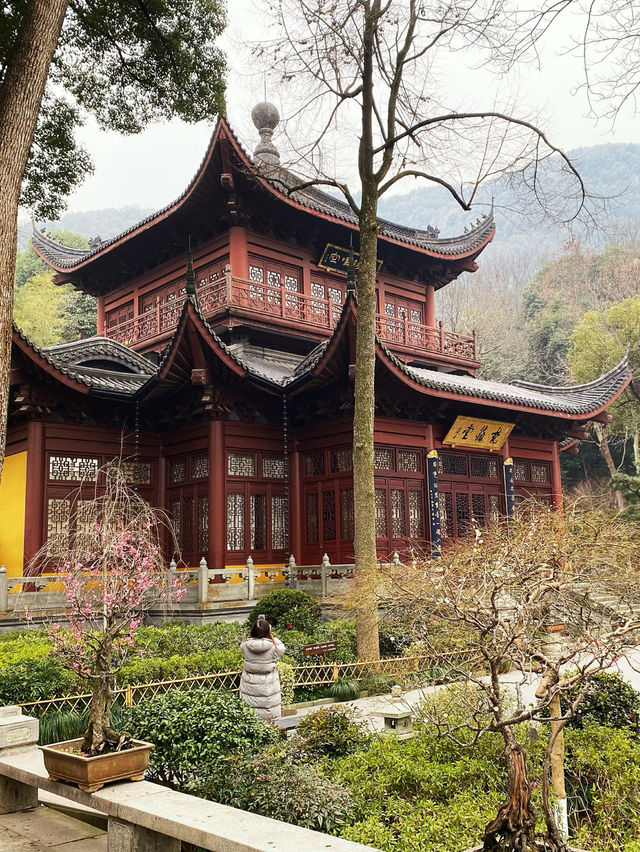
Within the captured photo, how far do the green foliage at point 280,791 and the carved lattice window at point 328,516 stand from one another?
9.42 meters

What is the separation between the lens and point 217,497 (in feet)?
45.2

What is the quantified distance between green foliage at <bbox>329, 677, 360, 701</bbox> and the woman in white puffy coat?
8.09 ft

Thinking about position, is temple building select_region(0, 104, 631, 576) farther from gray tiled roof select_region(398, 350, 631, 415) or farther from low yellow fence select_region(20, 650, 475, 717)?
low yellow fence select_region(20, 650, 475, 717)

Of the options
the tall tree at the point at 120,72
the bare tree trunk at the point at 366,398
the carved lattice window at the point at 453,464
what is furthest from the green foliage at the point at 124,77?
the carved lattice window at the point at 453,464

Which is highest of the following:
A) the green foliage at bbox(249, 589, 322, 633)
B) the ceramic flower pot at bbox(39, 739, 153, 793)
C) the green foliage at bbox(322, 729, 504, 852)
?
the green foliage at bbox(249, 589, 322, 633)

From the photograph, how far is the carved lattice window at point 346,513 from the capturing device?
556 inches

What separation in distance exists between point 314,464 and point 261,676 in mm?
8257

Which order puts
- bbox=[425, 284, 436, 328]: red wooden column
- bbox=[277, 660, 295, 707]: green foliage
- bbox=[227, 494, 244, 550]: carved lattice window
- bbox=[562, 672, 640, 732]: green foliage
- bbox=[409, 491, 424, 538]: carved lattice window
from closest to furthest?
bbox=[562, 672, 640, 732]: green foliage, bbox=[277, 660, 295, 707]: green foliage, bbox=[227, 494, 244, 550]: carved lattice window, bbox=[409, 491, 424, 538]: carved lattice window, bbox=[425, 284, 436, 328]: red wooden column

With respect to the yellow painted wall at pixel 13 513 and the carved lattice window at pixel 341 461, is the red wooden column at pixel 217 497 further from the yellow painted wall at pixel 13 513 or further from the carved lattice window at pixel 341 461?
the yellow painted wall at pixel 13 513

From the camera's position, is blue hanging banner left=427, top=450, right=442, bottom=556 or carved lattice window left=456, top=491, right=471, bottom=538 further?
carved lattice window left=456, top=491, right=471, bottom=538

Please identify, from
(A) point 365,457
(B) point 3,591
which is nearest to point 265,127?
(A) point 365,457

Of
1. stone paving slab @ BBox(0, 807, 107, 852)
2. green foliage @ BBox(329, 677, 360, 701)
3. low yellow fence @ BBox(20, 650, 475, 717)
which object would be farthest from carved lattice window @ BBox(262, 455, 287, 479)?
stone paving slab @ BBox(0, 807, 107, 852)

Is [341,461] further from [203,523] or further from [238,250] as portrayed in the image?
[238,250]

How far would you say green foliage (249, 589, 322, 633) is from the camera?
11414mm
